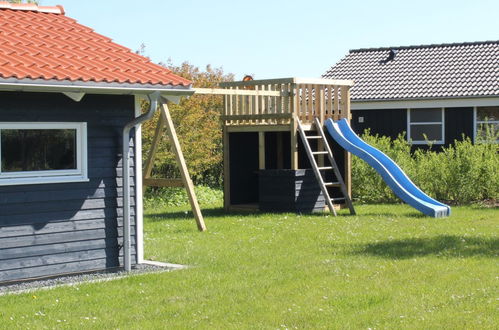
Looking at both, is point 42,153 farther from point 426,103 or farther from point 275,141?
point 426,103

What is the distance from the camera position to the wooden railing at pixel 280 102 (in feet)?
60.1

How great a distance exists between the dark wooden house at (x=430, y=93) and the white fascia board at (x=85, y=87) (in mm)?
16155


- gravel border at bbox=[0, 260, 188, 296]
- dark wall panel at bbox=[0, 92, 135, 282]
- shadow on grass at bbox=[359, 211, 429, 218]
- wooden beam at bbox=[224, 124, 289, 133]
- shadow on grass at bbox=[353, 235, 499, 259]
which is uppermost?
wooden beam at bbox=[224, 124, 289, 133]

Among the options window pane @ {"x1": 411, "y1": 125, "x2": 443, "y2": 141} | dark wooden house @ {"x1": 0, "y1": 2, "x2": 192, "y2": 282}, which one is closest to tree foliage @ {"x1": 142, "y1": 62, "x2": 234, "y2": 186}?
window pane @ {"x1": 411, "y1": 125, "x2": 443, "y2": 141}

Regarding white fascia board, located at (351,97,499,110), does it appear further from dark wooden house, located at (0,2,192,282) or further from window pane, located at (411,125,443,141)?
dark wooden house, located at (0,2,192,282)

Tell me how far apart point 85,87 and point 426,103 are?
63.9 ft

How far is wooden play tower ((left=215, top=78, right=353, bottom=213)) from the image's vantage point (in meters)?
18.2

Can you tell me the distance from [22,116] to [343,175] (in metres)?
10.8

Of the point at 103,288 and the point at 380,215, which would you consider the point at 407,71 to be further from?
the point at 103,288

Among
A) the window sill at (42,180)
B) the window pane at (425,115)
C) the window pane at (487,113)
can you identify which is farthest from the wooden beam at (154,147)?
the window pane at (487,113)

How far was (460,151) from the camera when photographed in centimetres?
2138

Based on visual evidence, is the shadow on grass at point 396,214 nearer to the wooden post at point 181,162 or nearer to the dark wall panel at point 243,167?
the dark wall panel at point 243,167

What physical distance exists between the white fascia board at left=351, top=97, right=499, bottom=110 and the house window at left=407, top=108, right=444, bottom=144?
0.25 m

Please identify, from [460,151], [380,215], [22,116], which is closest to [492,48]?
[460,151]
